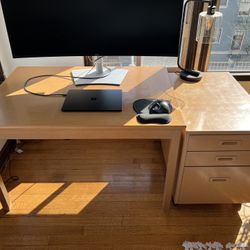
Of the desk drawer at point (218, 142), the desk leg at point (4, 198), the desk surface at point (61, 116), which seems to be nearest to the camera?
the desk surface at point (61, 116)

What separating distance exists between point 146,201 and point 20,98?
3.24 ft

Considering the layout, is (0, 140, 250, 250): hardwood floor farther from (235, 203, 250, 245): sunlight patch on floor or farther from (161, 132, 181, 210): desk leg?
(161, 132, 181, 210): desk leg

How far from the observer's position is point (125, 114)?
1.16 metres

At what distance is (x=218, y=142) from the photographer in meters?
1.20

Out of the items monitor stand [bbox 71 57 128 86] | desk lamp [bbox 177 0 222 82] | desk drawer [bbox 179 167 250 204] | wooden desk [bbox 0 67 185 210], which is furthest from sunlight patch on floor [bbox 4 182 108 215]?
desk lamp [bbox 177 0 222 82]

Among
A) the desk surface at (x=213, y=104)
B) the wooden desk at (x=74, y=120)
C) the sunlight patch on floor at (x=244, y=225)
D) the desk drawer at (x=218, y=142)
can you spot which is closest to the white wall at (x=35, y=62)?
the wooden desk at (x=74, y=120)

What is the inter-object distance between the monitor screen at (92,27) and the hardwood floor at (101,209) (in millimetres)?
890

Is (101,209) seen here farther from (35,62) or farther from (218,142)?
(35,62)

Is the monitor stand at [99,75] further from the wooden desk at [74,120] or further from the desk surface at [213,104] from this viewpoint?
the desk surface at [213,104]

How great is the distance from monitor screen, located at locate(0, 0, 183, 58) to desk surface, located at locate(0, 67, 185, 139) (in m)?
0.21

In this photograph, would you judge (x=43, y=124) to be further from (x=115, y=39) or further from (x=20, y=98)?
(x=115, y=39)

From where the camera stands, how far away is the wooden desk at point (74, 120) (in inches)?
42.4

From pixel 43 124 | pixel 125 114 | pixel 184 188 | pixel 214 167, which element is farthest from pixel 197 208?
pixel 43 124

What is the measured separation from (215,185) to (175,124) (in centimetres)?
49
